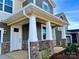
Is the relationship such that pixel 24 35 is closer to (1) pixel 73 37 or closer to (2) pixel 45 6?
(2) pixel 45 6

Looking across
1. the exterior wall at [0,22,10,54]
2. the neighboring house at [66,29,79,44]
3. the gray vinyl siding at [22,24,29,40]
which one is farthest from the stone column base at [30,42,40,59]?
the neighboring house at [66,29,79,44]

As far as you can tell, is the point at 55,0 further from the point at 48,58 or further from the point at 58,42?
the point at 48,58

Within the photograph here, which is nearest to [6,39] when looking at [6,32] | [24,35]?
[6,32]

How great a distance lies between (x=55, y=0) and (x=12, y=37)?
1077cm

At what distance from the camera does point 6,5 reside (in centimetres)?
1465

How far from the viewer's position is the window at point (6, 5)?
46.5 ft

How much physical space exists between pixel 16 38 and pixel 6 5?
3.88 m

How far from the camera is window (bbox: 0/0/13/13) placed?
14164mm

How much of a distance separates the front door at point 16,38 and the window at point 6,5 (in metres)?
2.04

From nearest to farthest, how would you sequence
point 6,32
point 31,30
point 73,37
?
point 31,30, point 6,32, point 73,37

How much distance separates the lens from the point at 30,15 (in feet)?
36.6

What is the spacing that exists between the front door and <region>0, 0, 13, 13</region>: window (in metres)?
2.04

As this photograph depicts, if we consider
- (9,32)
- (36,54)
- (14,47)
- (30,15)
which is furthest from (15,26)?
(36,54)

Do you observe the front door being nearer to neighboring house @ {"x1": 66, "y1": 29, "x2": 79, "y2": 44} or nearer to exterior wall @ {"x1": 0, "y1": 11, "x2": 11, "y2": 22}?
exterior wall @ {"x1": 0, "y1": 11, "x2": 11, "y2": 22}
